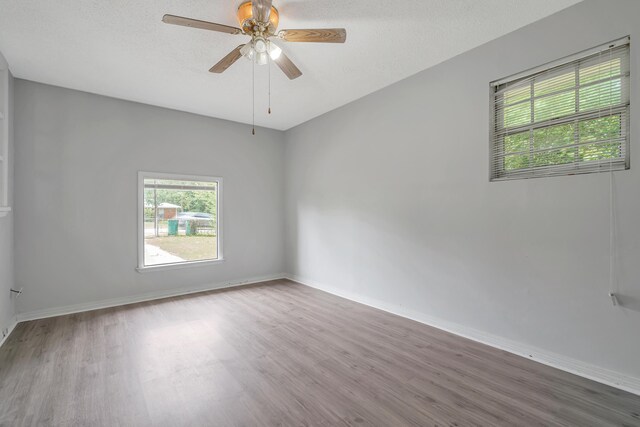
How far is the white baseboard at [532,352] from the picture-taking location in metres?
2.02

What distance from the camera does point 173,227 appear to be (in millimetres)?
4422

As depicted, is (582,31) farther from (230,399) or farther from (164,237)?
(164,237)

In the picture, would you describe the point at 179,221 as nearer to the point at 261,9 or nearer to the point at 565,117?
the point at 261,9

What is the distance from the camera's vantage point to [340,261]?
4312mm

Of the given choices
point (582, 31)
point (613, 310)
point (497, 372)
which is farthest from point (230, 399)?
point (582, 31)

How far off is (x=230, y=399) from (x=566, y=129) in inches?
126

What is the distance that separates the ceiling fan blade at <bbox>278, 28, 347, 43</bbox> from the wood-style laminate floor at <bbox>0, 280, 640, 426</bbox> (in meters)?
2.49

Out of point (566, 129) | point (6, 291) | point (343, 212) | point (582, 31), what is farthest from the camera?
point (343, 212)

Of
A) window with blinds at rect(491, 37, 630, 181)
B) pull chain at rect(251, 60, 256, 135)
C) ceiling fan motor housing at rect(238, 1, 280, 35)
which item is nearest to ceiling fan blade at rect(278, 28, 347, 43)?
ceiling fan motor housing at rect(238, 1, 280, 35)

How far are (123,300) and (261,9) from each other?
393 cm

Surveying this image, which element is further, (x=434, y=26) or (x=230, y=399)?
(x=434, y=26)

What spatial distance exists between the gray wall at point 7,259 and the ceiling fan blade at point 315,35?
2.88 metres

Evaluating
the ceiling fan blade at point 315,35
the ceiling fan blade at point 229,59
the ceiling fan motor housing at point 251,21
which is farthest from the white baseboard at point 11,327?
the ceiling fan blade at point 315,35

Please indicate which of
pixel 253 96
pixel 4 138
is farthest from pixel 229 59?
pixel 4 138
